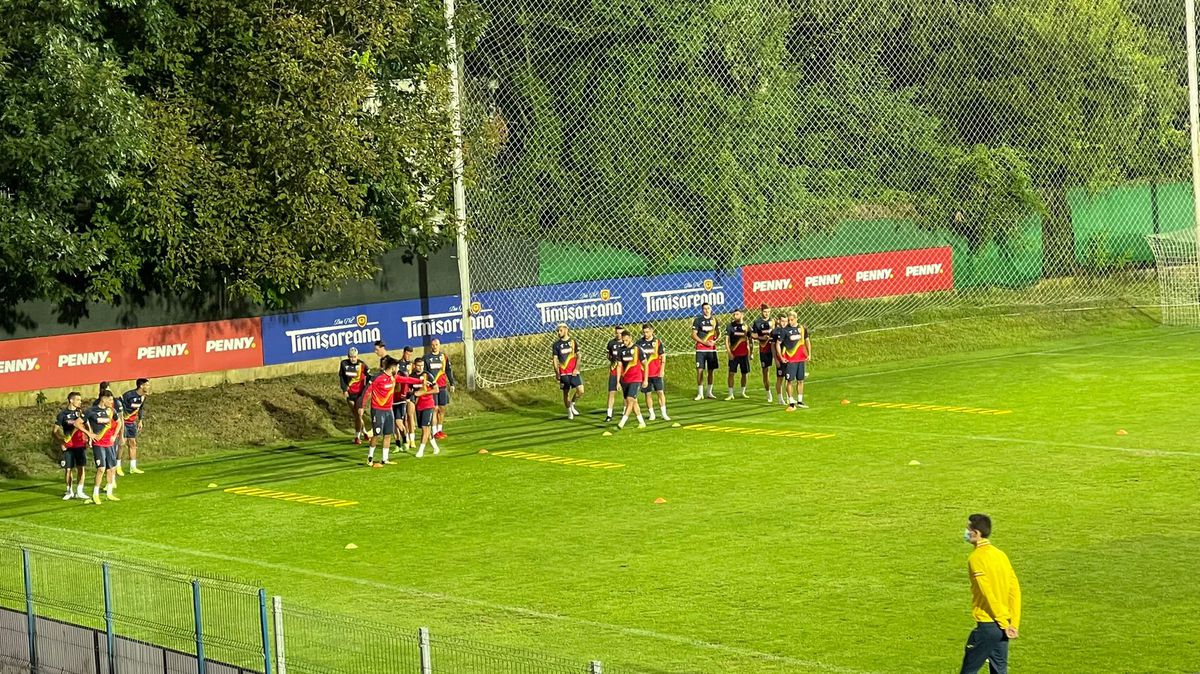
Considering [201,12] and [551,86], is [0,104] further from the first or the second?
[551,86]

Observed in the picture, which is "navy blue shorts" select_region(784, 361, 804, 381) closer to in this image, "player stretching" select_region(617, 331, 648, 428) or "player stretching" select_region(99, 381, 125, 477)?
"player stretching" select_region(617, 331, 648, 428)

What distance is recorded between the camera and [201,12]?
33062mm

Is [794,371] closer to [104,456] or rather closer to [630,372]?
[630,372]

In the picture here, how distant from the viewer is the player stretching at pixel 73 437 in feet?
91.9

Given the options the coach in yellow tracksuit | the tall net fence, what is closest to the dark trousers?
the coach in yellow tracksuit

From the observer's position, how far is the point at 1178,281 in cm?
4784

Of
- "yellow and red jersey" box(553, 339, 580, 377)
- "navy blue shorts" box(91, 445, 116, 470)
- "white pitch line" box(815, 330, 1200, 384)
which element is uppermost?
"yellow and red jersey" box(553, 339, 580, 377)

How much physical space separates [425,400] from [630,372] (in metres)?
4.21

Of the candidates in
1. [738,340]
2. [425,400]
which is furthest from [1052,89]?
[425,400]

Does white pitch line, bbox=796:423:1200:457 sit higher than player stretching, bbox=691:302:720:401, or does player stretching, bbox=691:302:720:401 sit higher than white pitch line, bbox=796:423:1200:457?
player stretching, bbox=691:302:720:401

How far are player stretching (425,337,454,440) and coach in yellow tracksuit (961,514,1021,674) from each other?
19.0 meters

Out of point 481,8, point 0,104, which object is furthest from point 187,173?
point 481,8

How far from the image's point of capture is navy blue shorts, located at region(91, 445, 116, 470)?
91.7 ft

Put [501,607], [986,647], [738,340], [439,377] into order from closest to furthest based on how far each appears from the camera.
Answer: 1. [986,647]
2. [501,607]
3. [439,377]
4. [738,340]
